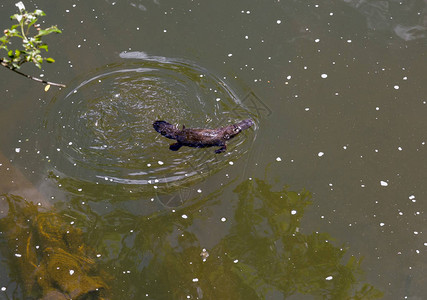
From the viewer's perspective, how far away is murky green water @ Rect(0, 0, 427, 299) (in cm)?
622

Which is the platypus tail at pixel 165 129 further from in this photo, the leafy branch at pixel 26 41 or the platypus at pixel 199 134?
the leafy branch at pixel 26 41

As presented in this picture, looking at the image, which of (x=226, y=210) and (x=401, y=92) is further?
(x=401, y=92)

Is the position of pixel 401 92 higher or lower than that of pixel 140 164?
higher

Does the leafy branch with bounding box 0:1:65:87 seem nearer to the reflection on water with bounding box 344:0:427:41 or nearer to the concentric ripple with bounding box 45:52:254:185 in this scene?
the concentric ripple with bounding box 45:52:254:185

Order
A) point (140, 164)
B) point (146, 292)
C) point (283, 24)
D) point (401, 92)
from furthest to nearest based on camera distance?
1. point (283, 24)
2. point (401, 92)
3. point (140, 164)
4. point (146, 292)

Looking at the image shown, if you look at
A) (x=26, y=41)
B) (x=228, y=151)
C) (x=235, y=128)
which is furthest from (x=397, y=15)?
(x=26, y=41)

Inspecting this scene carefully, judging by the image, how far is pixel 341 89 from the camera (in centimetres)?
712

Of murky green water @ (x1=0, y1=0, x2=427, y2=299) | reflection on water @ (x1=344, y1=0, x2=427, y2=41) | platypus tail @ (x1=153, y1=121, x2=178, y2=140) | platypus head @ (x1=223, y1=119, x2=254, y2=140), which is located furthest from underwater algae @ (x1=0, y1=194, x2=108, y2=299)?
reflection on water @ (x1=344, y1=0, x2=427, y2=41)

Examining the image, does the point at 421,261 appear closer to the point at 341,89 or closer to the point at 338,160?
the point at 338,160

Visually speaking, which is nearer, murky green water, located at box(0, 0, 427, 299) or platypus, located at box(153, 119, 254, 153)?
murky green water, located at box(0, 0, 427, 299)

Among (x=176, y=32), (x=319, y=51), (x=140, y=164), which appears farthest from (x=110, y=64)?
(x=319, y=51)

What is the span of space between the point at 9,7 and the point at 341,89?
17.5 ft

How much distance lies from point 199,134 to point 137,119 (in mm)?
1020

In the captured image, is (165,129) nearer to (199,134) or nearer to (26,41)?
(199,134)
